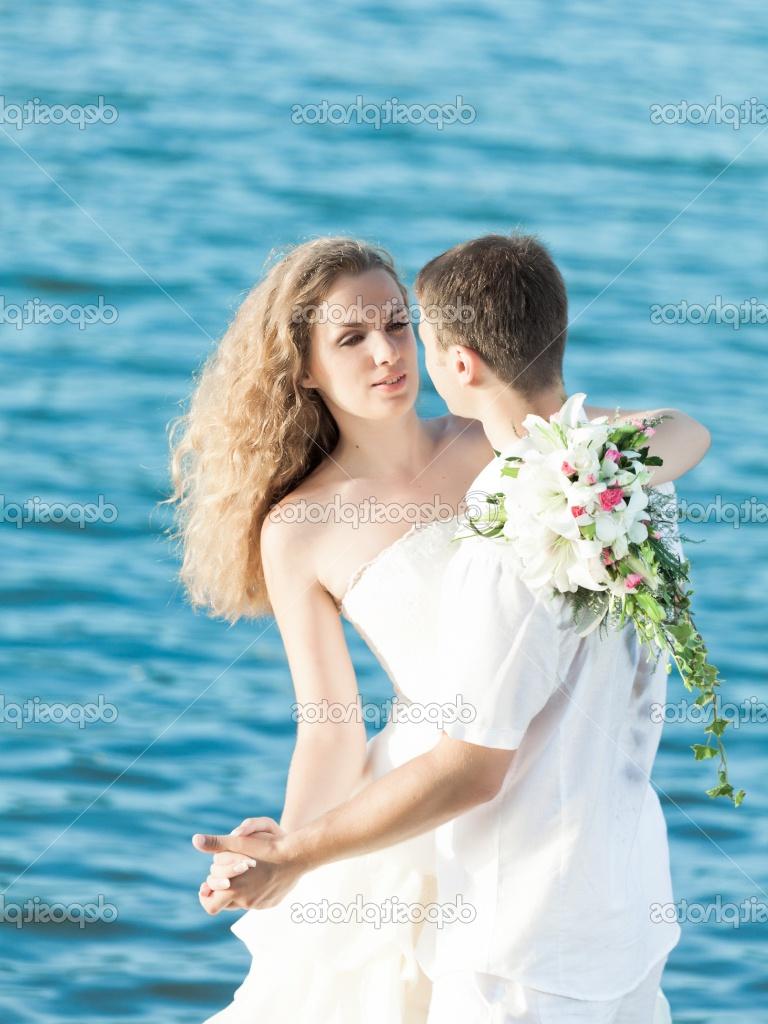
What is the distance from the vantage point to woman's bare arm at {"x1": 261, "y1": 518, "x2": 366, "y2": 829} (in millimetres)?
3434

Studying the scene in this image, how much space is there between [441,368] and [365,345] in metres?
0.64

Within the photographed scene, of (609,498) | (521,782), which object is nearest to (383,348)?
(609,498)

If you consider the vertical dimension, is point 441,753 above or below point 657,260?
below

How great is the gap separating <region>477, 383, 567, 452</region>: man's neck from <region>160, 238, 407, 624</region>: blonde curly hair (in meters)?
0.81

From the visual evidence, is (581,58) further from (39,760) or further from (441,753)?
(441,753)

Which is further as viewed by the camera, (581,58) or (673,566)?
(581,58)

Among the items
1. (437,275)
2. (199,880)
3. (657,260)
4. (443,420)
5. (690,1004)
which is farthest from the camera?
(657,260)

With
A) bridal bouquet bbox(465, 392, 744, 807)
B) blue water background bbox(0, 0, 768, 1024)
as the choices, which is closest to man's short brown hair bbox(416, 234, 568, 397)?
bridal bouquet bbox(465, 392, 744, 807)

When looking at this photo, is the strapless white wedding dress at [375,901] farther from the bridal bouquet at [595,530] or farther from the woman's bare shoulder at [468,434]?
the bridal bouquet at [595,530]

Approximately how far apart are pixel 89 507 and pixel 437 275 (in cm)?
654

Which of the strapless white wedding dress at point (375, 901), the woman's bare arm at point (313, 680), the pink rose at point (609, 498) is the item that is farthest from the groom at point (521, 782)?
the woman's bare arm at point (313, 680)

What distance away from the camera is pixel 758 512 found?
9.05 meters

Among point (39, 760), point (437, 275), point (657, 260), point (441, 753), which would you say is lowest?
point (441, 753)

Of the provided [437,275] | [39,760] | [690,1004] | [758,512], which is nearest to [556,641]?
[437,275]
